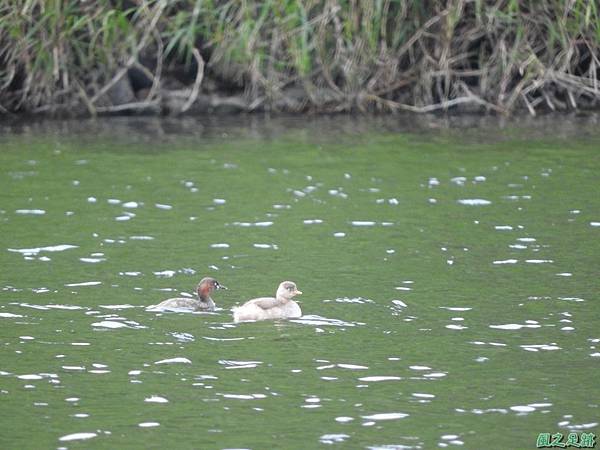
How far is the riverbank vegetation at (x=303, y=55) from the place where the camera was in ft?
80.5

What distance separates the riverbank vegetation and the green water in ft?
9.40

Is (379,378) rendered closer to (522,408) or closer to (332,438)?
(522,408)

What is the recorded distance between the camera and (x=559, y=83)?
82.8 ft

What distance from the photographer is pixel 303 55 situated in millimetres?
24141

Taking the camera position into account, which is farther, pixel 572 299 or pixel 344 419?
pixel 572 299

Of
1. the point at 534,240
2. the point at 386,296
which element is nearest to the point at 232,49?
the point at 534,240

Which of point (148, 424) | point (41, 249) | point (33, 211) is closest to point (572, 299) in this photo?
point (148, 424)

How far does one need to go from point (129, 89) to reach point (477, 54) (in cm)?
642

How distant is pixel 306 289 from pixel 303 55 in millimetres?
11400

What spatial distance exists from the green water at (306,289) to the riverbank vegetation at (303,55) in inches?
113

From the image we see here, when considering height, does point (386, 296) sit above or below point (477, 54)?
below

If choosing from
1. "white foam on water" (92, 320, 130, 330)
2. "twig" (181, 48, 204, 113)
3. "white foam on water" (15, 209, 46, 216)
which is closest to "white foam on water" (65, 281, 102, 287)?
"white foam on water" (92, 320, 130, 330)

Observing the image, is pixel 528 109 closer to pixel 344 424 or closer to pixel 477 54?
pixel 477 54

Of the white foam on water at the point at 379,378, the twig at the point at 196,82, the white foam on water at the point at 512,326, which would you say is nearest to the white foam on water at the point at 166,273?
the white foam on water at the point at 512,326
